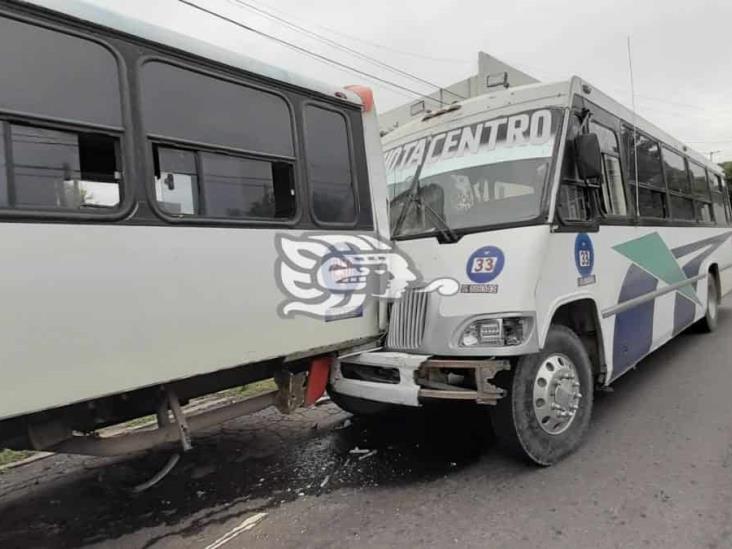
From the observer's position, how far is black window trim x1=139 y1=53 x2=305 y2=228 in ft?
8.75

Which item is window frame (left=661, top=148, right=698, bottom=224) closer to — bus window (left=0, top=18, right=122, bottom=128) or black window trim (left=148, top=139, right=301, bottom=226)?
black window trim (left=148, top=139, right=301, bottom=226)

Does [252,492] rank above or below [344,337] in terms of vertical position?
below

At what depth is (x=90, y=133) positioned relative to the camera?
8.20 ft

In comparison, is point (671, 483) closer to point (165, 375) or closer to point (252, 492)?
point (252, 492)

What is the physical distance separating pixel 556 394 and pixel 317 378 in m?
Answer: 1.71

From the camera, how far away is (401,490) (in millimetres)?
3676

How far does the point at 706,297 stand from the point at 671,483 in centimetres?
562

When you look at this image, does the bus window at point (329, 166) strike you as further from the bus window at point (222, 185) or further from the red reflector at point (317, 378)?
the red reflector at point (317, 378)

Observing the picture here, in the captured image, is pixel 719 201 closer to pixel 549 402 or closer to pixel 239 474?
pixel 549 402

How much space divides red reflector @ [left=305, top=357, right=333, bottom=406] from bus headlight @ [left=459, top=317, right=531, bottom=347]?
0.93 m

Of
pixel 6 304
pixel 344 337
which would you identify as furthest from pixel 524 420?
pixel 6 304

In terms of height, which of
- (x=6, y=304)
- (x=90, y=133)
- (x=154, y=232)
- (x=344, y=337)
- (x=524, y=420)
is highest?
(x=90, y=133)

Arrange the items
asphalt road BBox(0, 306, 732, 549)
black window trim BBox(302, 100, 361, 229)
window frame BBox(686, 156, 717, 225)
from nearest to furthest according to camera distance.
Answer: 1. asphalt road BBox(0, 306, 732, 549)
2. black window trim BBox(302, 100, 361, 229)
3. window frame BBox(686, 156, 717, 225)

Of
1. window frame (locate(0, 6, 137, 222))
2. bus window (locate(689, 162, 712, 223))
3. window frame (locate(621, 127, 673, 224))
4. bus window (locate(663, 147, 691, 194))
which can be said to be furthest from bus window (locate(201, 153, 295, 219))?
bus window (locate(689, 162, 712, 223))
